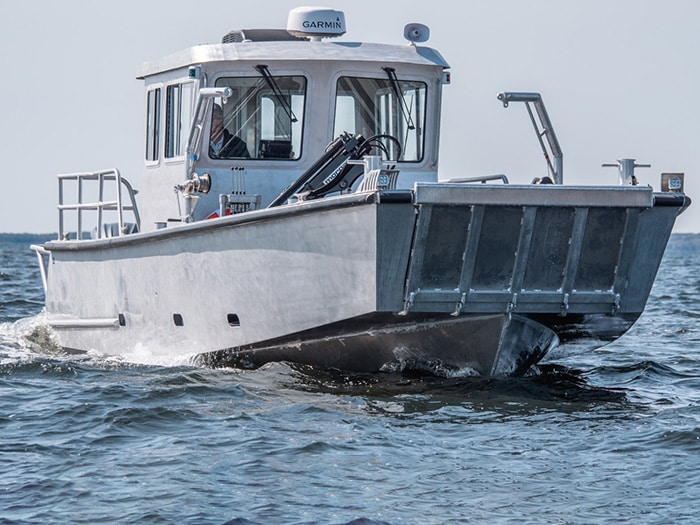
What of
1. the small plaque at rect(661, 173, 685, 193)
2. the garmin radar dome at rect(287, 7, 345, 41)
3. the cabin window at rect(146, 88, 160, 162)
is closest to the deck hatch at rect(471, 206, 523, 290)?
the small plaque at rect(661, 173, 685, 193)

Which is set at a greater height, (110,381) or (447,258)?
(447,258)

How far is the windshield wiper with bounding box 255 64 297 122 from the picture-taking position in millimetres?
10469

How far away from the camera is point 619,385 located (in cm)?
1013

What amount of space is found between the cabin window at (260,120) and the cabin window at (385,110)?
1.22ft

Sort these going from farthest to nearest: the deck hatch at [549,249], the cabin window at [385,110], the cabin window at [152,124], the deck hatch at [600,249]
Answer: the cabin window at [152,124], the cabin window at [385,110], the deck hatch at [600,249], the deck hatch at [549,249]

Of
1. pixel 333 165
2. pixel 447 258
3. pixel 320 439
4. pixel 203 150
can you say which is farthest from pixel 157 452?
pixel 203 150

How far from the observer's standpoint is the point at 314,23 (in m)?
10.8

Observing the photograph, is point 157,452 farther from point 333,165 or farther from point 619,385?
point 619,385

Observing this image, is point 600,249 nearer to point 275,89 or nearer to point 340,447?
point 340,447

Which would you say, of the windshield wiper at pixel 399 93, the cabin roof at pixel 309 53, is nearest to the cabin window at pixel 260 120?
the cabin roof at pixel 309 53

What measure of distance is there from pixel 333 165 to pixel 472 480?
12.6 feet

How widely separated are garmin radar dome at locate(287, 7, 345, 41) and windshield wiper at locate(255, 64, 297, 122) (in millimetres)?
613

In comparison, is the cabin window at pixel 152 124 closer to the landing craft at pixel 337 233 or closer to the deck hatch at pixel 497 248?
the landing craft at pixel 337 233

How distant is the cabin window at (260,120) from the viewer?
10.5 m
